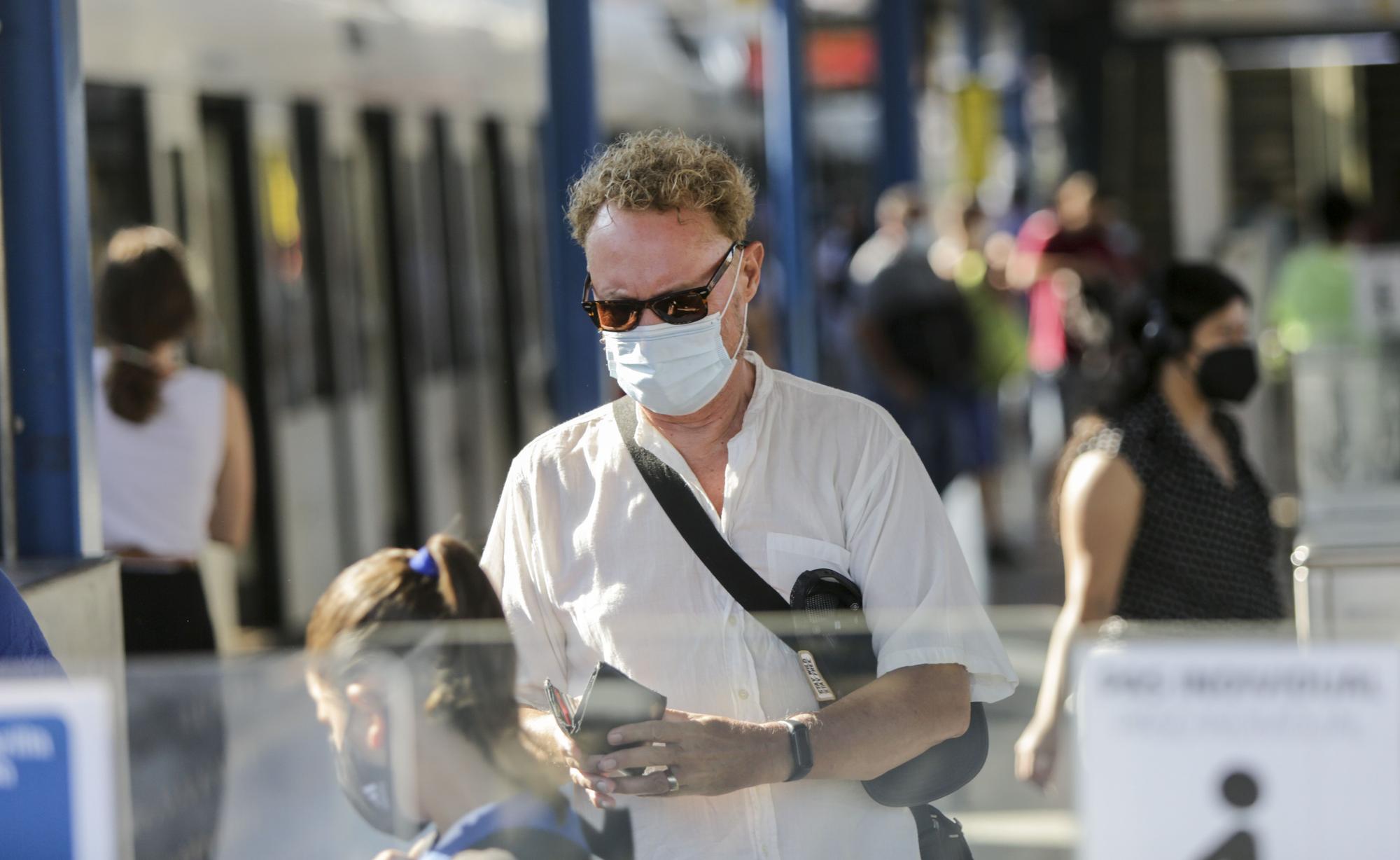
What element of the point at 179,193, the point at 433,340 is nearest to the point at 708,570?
the point at 179,193

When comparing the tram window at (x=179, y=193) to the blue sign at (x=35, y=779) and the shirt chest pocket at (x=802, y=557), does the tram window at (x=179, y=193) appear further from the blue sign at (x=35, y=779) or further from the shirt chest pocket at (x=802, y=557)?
the blue sign at (x=35, y=779)

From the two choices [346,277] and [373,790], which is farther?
[346,277]

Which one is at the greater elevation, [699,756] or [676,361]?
[676,361]

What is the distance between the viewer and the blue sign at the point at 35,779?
182 cm

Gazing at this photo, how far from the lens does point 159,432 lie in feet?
15.0

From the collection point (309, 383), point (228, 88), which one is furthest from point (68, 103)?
point (309, 383)

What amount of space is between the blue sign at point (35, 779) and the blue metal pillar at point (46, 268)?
1885 mm

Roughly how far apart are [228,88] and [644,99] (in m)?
6.67

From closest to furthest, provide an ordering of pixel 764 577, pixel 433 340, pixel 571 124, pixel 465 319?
pixel 764 577, pixel 571 124, pixel 433 340, pixel 465 319

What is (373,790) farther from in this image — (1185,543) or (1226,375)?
(1226,375)

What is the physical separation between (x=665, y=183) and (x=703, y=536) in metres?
0.40

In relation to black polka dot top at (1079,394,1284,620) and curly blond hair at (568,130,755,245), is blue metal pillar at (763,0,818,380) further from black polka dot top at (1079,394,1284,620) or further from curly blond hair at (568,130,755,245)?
curly blond hair at (568,130,755,245)

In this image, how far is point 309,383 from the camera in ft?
25.7

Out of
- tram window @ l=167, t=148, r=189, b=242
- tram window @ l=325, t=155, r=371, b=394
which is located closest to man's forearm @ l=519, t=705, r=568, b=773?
tram window @ l=167, t=148, r=189, b=242
